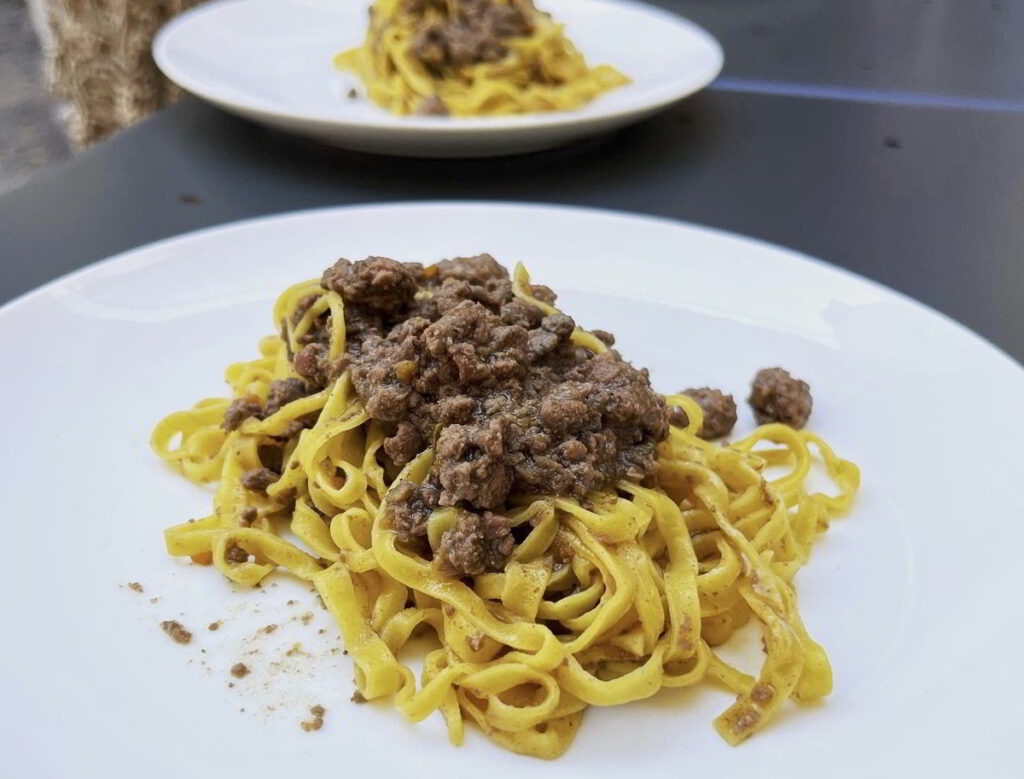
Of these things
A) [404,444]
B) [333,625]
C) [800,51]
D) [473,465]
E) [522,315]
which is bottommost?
[800,51]

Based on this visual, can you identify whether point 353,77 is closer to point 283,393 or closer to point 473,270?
point 473,270

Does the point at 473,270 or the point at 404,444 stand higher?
the point at 473,270

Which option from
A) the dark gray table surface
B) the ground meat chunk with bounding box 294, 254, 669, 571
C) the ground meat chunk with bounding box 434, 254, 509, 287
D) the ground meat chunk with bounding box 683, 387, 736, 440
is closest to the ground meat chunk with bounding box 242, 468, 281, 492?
the ground meat chunk with bounding box 294, 254, 669, 571

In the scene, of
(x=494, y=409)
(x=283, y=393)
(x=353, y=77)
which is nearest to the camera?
(x=494, y=409)

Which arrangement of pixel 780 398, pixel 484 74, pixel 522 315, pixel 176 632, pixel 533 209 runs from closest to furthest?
pixel 176 632
pixel 522 315
pixel 780 398
pixel 533 209
pixel 484 74

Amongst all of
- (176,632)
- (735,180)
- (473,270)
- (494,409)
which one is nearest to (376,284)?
(473,270)

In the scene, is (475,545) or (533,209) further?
(533,209)
